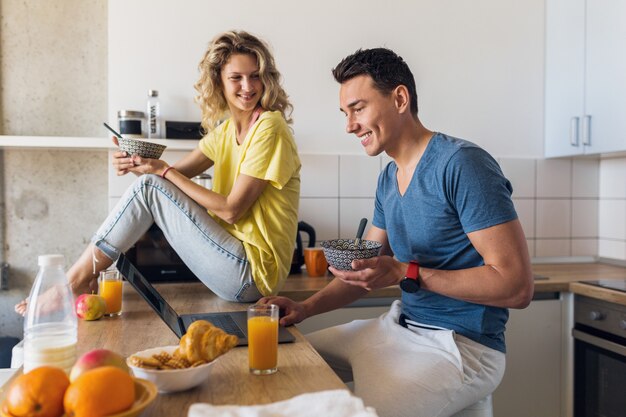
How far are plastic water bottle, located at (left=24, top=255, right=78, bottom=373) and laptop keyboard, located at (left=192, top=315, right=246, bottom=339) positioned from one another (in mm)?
334

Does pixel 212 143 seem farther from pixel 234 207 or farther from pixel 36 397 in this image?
pixel 36 397

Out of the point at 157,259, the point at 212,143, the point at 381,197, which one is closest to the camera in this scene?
the point at 381,197

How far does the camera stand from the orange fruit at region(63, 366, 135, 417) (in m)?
0.66

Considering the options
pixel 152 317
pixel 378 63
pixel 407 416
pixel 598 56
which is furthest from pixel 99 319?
pixel 598 56

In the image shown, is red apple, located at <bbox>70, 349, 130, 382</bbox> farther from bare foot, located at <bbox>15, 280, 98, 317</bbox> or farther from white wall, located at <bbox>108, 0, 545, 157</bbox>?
white wall, located at <bbox>108, 0, 545, 157</bbox>

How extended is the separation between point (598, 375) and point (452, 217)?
1.17 m

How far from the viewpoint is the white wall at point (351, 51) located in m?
2.31

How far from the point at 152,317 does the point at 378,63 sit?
2.76 ft

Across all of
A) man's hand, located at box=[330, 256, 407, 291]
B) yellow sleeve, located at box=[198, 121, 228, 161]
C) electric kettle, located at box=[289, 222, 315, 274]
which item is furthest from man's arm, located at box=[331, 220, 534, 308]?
electric kettle, located at box=[289, 222, 315, 274]

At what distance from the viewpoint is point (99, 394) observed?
0.66 meters

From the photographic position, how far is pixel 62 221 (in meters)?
2.39

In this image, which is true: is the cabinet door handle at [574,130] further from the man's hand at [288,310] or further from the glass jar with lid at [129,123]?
the glass jar with lid at [129,123]

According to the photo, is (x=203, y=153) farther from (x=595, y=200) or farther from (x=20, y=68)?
(x=595, y=200)

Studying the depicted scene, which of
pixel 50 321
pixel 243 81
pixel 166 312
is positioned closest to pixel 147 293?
pixel 166 312
